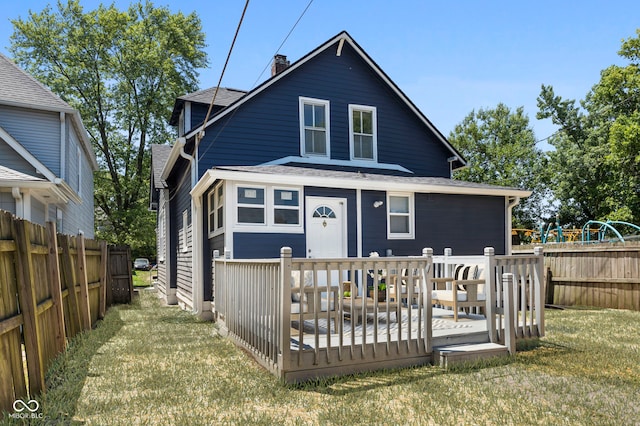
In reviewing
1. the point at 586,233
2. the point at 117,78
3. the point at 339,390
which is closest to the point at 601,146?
the point at 586,233

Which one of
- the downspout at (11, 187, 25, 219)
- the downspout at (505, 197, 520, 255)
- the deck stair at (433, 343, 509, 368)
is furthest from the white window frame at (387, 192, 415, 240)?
the downspout at (11, 187, 25, 219)

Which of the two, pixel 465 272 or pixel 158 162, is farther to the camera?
pixel 158 162

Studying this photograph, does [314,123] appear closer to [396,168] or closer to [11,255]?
[396,168]

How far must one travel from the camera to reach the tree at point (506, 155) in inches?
1286

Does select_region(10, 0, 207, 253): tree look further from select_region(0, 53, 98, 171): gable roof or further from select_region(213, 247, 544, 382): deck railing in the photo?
select_region(213, 247, 544, 382): deck railing

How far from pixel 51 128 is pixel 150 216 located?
12960 mm

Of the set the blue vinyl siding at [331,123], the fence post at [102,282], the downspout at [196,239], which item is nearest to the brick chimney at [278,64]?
the blue vinyl siding at [331,123]

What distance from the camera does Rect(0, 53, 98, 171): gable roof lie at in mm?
12609

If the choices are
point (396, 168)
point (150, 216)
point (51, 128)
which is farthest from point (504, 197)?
point (150, 216)

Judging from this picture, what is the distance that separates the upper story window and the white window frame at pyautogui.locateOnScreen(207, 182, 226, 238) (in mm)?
2788

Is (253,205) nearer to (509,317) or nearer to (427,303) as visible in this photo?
(427,303)

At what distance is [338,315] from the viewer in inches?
191

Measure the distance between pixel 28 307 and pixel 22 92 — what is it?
1207cm

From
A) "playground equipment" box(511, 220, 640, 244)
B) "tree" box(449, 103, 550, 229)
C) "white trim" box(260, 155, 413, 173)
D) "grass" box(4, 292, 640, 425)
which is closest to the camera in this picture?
"grass" box(4, 292, 640, 425)
